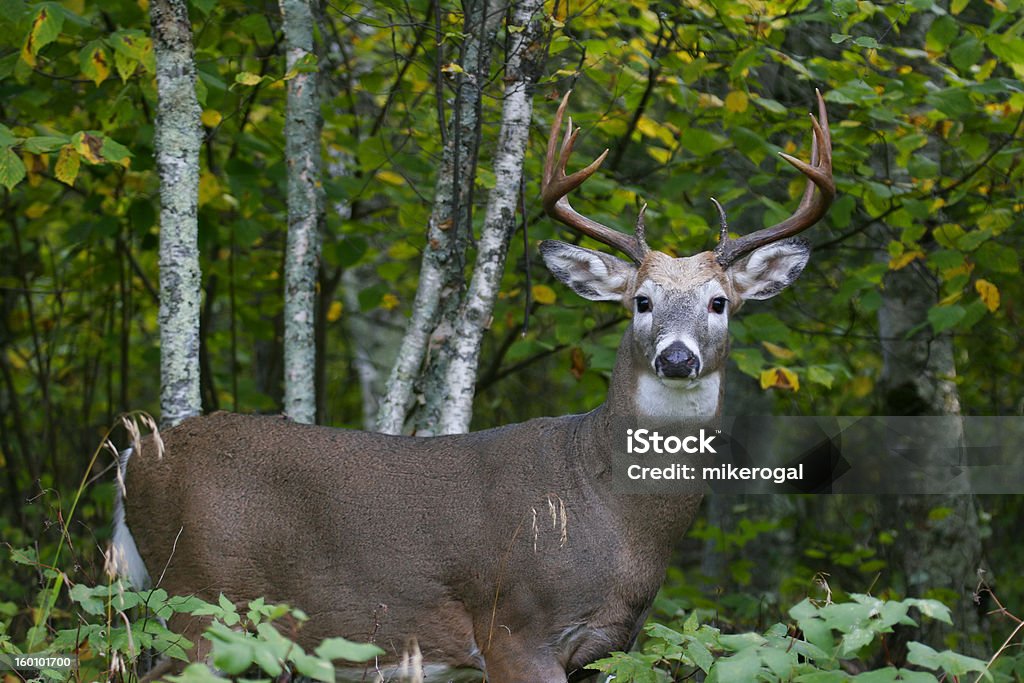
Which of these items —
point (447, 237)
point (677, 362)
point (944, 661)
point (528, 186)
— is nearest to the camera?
point (944, 661)

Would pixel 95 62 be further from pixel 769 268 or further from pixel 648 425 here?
pixel 769 268

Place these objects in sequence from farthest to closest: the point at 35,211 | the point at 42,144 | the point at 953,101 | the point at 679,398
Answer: the point at 35,211
the point at 953,101
the point at 42,144
the point at 679,398

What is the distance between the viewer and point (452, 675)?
4.54 meters

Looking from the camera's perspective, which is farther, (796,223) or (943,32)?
(943,32)

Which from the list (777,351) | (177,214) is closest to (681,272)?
(777,351)

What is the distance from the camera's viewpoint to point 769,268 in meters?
5.05

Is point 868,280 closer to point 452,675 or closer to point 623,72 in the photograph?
point 623,72

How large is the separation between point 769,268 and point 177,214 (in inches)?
104

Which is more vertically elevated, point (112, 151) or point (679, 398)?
point (112, 151)

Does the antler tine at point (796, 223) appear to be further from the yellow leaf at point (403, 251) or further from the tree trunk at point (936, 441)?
the yellow leaf at point (403, 251)

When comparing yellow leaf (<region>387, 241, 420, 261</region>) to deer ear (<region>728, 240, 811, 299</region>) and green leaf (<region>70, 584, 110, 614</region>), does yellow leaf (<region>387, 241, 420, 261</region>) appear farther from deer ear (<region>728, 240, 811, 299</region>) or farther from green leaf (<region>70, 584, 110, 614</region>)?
green leaf (<region>70, 584, 110, 614</region>)

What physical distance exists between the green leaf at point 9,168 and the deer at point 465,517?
1.21 meters

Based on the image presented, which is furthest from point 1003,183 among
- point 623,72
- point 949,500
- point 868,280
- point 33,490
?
point 33,490

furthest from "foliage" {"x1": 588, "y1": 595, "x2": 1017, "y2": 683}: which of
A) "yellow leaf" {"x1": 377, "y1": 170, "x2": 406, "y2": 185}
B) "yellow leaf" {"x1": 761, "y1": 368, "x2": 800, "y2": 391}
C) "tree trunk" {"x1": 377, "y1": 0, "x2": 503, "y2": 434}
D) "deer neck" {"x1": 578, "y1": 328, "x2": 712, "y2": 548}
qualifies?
"yellow leaf" {"x1": 377, "y1": 170, "x2": 406, "y2": 185}
